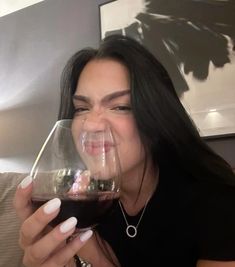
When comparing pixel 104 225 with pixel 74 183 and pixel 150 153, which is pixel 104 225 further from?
pixel 74 183

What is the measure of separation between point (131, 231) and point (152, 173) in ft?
0.57

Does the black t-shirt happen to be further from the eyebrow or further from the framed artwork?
the framed artwork

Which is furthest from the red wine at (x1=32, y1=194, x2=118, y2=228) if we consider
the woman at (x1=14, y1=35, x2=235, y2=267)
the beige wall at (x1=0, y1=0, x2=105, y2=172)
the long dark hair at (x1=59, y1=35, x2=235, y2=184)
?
the beige wall at (x1=0, y1=0, x2=105, y2=172)

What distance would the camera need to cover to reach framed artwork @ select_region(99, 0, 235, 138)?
59.5 inches

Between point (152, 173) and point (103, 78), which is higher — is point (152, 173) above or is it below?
below

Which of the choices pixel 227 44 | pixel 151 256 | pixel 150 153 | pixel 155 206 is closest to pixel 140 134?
pixel 150 153

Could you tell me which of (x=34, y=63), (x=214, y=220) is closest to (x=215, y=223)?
(x=214, y=220)

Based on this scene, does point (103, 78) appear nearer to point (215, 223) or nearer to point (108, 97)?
point (108, 97)

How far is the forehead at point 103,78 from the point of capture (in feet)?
2.91

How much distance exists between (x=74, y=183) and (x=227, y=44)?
1.23 metres

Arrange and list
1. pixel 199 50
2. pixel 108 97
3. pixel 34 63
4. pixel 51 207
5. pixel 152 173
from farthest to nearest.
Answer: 1. pixel 34 63
2. pixel 199 50
3. pixel 152 173
4. pixel 108 97
5. pixel 51 207

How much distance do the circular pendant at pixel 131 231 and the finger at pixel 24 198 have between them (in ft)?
1.24

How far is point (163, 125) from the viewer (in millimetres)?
883

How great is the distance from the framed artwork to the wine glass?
3.35 ft
